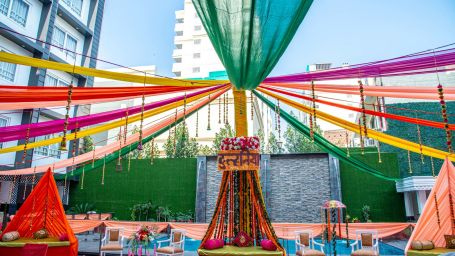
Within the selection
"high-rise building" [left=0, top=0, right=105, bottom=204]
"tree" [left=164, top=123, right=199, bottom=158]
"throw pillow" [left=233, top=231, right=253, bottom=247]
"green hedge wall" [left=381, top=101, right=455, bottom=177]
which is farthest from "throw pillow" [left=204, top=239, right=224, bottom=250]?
"tree" [left=164, top=123, right=199, bottom=158]

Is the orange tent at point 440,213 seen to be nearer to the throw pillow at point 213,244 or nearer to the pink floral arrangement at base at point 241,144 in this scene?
the pink floral arrangement at base at point 241,144

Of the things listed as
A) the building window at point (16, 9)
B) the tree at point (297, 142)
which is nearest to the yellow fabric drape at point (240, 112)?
the building window at point (16, 9)

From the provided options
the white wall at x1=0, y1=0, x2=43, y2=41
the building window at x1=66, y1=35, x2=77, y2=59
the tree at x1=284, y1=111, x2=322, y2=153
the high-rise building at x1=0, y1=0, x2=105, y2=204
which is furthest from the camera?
the tree at x1=284, y1=111, x2=322, y2=153

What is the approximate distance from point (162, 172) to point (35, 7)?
24.7 feet

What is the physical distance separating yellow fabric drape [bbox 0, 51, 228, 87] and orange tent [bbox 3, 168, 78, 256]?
10.2ft

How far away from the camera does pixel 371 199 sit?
11102mm

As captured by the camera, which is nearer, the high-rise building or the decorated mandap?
the decorated mandap

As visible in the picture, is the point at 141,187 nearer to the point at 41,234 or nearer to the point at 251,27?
the point at 41,234

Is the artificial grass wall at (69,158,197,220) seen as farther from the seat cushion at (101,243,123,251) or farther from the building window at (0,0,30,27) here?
the building window at (0,0,30,27)

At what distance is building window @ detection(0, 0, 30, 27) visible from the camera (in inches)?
363

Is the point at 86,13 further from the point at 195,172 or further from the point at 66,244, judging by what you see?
the point at 66,244

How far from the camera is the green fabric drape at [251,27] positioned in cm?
258

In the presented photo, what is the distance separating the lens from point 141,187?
1299cm

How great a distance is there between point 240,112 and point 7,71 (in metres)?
8.48
